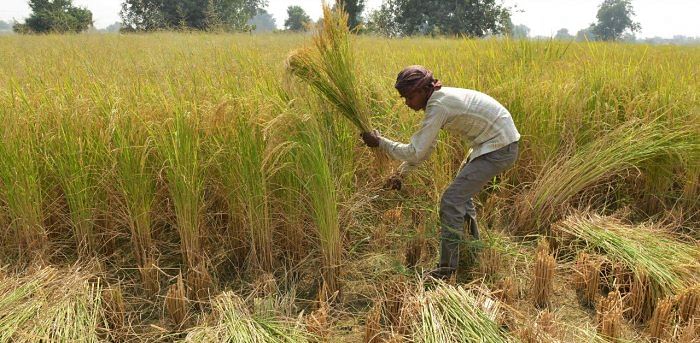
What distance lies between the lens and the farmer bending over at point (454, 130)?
7.96 ft

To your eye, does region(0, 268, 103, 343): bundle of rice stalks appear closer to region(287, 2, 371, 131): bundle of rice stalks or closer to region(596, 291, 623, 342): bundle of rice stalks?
region(287, 2, 371, 131): bundle of rice stalks

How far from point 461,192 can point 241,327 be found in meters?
1.33

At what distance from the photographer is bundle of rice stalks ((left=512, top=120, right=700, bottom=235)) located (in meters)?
3.09

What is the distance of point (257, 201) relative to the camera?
2471mm

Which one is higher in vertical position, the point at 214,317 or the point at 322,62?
the point at 322,62

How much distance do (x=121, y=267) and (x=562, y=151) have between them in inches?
116

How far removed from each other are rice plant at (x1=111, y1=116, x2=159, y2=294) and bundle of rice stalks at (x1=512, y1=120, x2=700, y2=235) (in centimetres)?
226

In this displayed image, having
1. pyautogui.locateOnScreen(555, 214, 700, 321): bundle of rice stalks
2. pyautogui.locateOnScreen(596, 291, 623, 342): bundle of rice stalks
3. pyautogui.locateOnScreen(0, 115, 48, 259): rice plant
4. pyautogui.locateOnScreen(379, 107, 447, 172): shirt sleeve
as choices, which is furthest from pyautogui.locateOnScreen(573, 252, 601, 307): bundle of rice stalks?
pyautogui.locateOnScreen(0, 115, 48, 259): rice plant

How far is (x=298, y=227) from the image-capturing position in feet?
8.51

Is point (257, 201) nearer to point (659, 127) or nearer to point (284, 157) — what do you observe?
point (284, 157)

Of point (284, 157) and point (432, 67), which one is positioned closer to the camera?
point (284, 157)

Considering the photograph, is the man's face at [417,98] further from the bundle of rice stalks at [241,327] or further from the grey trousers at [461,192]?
the bundle of rice stalks at [241,327]

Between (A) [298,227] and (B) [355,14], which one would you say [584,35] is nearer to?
(A) [298,227]

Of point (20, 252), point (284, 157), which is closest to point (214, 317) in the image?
point (284, 157)
